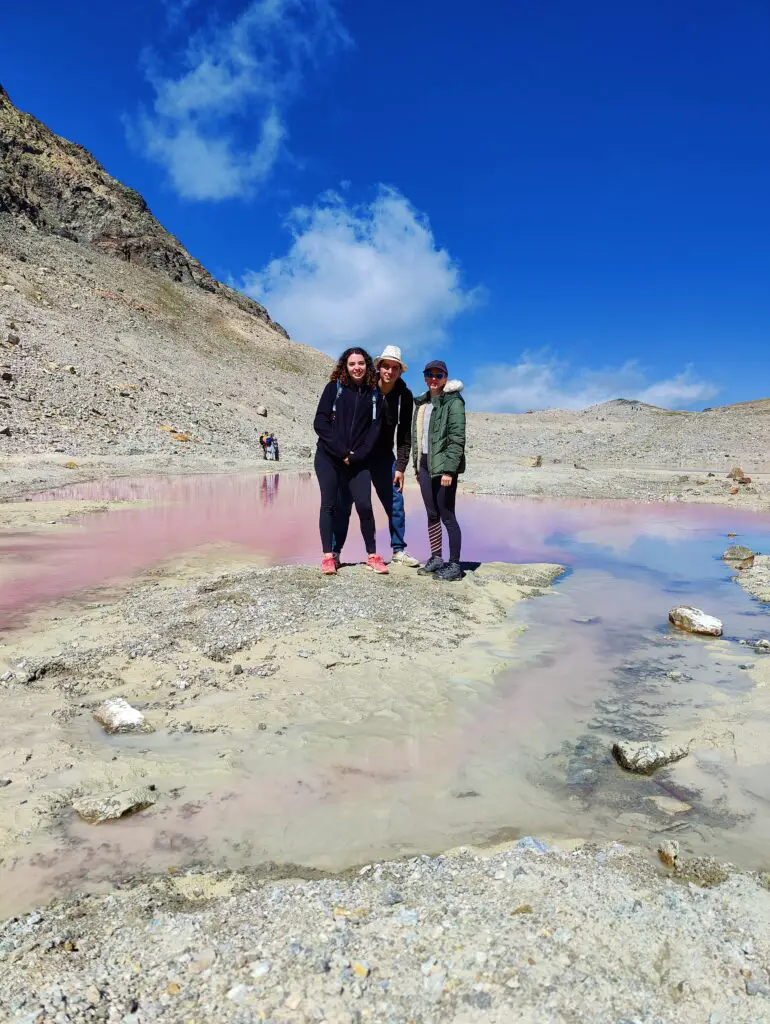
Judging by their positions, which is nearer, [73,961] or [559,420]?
[73,961]

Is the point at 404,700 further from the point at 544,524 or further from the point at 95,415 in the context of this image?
the point at 95,415

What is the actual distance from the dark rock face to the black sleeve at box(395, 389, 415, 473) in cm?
5621

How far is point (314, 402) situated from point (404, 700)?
4793 centimetres

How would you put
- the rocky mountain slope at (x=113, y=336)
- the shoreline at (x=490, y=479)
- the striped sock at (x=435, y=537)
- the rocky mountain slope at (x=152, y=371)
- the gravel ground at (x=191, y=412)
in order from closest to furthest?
the striped sock at (x=435, y=537) < the shoreline at (x=490, y=479) < the gravel ground at (x=191, y=412) < the rocky mountain slope at (x=152, y=371) < the rocky mountain slope at (x=113, y=336)

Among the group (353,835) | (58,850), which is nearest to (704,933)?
(353,835)

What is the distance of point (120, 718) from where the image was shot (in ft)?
12.3

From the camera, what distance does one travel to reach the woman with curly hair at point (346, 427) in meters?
6.75

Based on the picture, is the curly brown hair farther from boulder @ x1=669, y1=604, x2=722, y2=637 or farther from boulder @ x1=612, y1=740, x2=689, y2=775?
boulder @ x1=612, y1=740, x2=689, y2=775

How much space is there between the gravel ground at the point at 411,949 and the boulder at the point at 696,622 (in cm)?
357

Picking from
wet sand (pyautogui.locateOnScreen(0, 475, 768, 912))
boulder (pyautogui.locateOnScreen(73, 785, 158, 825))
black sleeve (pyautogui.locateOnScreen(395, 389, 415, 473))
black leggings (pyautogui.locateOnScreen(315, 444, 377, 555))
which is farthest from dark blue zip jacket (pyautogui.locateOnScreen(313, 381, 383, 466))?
boulder (pyautogui.locateOnScreen(73, 785, 158, 825))

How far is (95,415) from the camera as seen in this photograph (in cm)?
2759

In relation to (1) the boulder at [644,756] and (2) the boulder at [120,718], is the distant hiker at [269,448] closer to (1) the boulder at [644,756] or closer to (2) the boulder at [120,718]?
(2) the boulder at [120,718]

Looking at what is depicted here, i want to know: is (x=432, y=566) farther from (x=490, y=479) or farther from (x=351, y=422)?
(x=490, y=479)

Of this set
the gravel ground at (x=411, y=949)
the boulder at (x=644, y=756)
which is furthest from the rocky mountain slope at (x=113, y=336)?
the boulder at (x=644, y=756)
